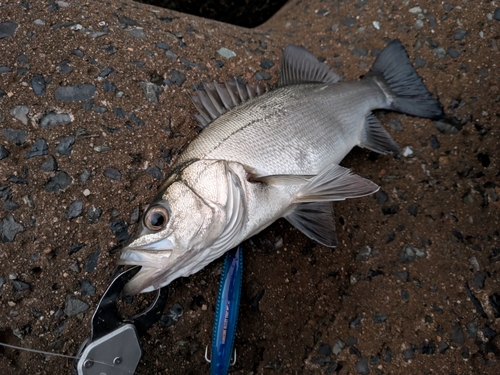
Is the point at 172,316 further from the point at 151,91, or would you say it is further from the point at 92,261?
the point at 151,91

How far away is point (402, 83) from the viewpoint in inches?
89.4

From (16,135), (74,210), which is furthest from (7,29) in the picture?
(74,210)

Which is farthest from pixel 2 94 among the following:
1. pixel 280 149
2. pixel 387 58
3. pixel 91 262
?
pixel 387 58

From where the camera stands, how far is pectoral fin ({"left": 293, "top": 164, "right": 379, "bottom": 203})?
1735mm

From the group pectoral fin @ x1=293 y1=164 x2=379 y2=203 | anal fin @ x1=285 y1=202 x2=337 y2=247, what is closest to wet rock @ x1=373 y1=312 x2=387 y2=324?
anal fin @ x1=285 y1=202 x2=337 y2=247

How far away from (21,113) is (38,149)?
20 centimetres

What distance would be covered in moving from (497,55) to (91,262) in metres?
2.52

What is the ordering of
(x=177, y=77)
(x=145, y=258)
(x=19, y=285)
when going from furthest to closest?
(x=177, y=77) → (x=19, y=285) → (x=145, y=258)

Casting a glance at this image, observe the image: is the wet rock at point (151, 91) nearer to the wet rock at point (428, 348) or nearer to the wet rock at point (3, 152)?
the wet rock at point (3, 152)

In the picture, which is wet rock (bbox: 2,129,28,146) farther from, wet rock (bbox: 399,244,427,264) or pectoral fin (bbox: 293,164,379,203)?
wet rock (bbox: 399,244,427,264)

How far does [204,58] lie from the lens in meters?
2.27

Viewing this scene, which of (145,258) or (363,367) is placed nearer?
(145,258)

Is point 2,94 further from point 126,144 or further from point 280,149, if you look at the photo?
point 280,149

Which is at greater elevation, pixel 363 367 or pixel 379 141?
pixel 379 141
